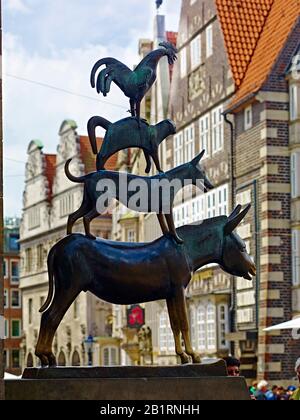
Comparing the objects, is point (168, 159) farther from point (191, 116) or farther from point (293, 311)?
point (293, 311)

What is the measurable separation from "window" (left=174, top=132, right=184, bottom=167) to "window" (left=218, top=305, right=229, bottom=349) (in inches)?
213

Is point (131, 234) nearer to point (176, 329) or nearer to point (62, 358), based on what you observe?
point (62, 358)

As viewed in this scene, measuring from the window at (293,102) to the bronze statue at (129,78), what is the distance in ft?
66.0

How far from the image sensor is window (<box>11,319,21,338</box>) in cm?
7381

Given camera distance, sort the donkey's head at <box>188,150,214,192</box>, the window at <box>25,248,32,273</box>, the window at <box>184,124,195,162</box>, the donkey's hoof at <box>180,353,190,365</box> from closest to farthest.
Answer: the donkey's hoof at <box>180,353,190,365</box> → the donkey's head at <box>188,150,214,192</box> → the window at <box>184,124,195,162</box> → the window at <box>25,248,32,273</box>

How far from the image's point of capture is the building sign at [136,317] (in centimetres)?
4117

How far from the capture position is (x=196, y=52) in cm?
3309

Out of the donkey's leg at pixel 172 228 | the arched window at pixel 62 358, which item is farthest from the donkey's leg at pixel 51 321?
the arched window at pixel 62 358

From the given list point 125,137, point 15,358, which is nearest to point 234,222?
point 125,137

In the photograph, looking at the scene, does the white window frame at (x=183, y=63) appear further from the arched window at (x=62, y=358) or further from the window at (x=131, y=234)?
the arched window at (x=62, y=358)

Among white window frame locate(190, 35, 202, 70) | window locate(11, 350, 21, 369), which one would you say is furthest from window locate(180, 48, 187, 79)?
window locate(11, 350, 21, 369)

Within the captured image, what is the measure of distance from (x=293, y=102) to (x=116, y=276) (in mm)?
21092

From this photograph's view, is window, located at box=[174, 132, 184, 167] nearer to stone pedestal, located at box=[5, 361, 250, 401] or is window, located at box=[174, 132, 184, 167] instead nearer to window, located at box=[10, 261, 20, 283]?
stone pedestal, located at box=[5, 361, 250, 401]
